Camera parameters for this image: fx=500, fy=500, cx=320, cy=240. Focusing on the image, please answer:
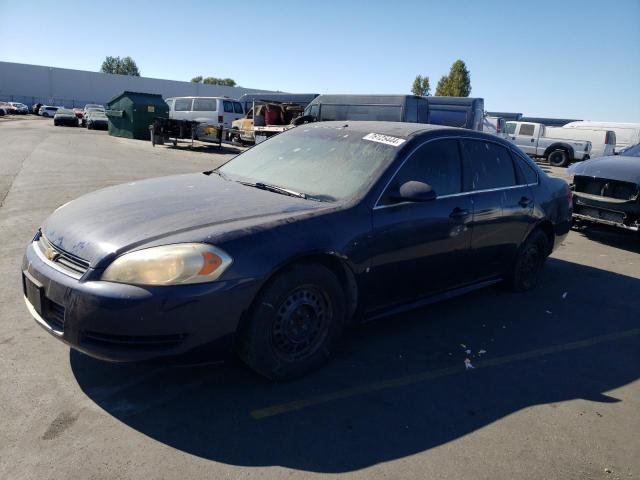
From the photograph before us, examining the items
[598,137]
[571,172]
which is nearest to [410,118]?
[571,172]

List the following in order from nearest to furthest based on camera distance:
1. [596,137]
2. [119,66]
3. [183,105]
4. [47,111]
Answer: [596,137] < [183,105] < [47,111] < [119,66]

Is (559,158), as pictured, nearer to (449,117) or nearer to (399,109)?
(449,117)

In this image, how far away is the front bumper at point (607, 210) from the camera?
7.31m

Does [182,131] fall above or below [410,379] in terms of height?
above

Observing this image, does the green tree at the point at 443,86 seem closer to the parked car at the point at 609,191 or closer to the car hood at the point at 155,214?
the parked car at the point at 609,191

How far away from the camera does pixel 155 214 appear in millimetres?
3117

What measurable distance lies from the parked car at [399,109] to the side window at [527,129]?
8.54m

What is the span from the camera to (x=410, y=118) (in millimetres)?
13789

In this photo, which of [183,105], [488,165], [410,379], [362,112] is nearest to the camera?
[410,379]

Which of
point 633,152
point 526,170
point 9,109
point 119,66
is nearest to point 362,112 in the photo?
point 633,152

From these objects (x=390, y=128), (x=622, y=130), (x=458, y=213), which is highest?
(x=622, y=130)

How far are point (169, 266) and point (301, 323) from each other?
94 cm

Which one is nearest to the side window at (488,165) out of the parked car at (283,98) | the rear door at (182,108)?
the parked car at (283,98)

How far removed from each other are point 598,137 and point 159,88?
61.9 metres
